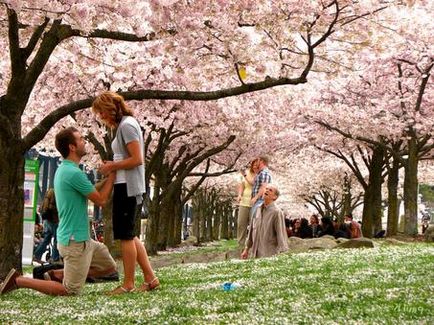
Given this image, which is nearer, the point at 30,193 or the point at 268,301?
the point at 268,301

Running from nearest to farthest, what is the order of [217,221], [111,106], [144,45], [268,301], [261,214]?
[268,301], [111,106], [261,214], [144,45], [217,221]

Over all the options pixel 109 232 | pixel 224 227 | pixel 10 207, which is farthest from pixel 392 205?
pixel 224 227

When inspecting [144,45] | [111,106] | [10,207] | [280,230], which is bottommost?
[280,230]

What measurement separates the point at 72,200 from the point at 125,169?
858 mm

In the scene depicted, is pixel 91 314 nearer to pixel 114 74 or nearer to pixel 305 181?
pixel 114 74

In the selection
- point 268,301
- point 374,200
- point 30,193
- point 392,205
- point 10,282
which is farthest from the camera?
point 374,200

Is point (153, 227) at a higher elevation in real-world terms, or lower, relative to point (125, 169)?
lower

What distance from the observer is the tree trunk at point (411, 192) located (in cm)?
3164

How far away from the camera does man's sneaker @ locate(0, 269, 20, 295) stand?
10078 millimetres

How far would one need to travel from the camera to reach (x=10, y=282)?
33.5 feet

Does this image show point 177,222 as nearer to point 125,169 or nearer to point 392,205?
point 392,205

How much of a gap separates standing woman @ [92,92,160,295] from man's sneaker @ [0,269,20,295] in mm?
1593

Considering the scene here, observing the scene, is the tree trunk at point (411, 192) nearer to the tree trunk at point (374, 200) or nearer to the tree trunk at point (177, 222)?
the tree trunk at point (374, 200)

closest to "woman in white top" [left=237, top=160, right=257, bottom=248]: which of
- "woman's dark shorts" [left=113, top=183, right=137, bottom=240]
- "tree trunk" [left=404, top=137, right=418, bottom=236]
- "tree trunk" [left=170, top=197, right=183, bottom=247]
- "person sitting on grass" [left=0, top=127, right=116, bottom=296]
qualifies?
"person sitting on grass" [left=0, top=127, right=116, bottom=296]
